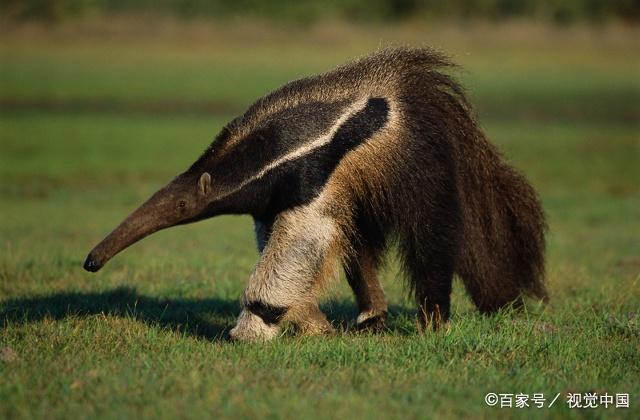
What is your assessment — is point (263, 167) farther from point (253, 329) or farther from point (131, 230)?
point (253, 329)

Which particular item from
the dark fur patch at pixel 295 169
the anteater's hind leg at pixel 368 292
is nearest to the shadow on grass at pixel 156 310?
the anteater's hind leg at pixel 368 292

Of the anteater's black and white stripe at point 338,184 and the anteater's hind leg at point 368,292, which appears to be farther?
the anteater's hind leg at point 368,292

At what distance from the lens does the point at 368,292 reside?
265 inches

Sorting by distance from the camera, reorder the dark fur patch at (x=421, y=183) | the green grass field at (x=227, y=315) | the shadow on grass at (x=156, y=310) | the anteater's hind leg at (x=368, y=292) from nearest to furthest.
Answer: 1. the green grass field at (x=227, y=315)
2. the dark fur patch at (x=421, y=183)
3. the shadow on grass at (x=156, y=310)
4. the anteater's hind leg at (x=368, y=292)

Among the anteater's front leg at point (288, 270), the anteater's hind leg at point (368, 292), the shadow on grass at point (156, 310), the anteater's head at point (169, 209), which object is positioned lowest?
the shadow on grass at point (156, 310)

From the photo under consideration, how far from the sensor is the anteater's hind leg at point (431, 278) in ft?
20.1

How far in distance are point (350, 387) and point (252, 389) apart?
513 millimetres

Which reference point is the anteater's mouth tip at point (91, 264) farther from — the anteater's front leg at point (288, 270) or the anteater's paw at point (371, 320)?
the anteater's paw at point (371, 320)

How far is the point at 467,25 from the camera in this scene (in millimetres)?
47281

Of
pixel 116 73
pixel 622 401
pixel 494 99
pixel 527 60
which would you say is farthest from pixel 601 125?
pixel 622 401

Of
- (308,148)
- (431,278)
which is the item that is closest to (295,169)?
(308,148)

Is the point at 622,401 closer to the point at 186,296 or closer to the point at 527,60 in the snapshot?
the point at 186,296

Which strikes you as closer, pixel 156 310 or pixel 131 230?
pixel 131 230

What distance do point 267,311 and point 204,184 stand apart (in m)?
0.92
